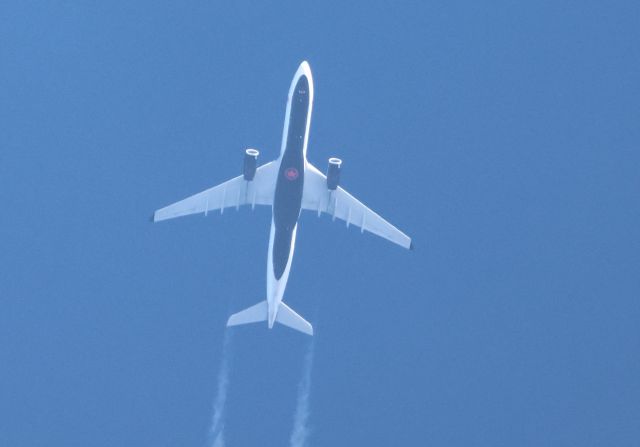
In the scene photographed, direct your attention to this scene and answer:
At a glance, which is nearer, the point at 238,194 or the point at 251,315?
the point at 251,315

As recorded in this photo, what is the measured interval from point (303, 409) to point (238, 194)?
1756cm

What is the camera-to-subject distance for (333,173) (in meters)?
78.5

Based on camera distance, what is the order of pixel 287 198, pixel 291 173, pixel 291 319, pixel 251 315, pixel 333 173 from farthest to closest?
pixel 291 319
pixel 251 315
pixel 333 173
pixel 287 198
pixel 291 173

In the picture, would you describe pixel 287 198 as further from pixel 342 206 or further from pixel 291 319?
pixel 291 319

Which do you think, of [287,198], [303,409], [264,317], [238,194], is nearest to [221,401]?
[303,409]

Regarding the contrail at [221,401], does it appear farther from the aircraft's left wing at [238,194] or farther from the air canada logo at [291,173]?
the air canada logo at [291,173]

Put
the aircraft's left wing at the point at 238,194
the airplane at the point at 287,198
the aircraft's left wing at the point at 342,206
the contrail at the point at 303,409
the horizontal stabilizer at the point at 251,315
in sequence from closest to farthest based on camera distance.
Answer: the airplane at the point at 287,198 < the horizontal stabilizer at the point at 251,315 < the aircraft's left wing at the point at 238,194 < the aircraft's left wing at the point at 342,206 < the contrail at the point at 303,409

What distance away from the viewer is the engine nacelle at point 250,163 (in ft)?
256

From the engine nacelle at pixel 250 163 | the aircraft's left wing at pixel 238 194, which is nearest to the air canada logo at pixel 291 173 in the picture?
the engine nacelle at pixel 250 163

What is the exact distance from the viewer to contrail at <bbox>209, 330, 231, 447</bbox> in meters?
89.8

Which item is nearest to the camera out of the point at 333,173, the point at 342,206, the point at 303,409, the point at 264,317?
the point at 333,173

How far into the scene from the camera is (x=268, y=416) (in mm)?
91875

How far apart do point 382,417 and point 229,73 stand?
30160 millimetres

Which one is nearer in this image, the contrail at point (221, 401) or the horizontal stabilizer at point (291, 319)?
the horizontal stabilizer at point (291, 319)
